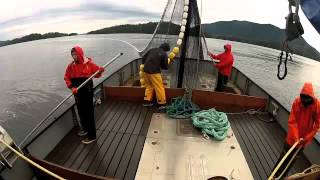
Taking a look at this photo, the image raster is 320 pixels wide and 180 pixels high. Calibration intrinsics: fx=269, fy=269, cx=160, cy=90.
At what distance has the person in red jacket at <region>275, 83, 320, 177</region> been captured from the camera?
3326mm

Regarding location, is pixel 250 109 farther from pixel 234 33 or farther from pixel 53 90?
pixel 234 33

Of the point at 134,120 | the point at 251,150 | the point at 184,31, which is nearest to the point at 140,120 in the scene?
the point at 134,120

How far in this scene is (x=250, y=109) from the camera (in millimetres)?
6160

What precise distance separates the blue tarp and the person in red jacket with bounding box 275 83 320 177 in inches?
49.7

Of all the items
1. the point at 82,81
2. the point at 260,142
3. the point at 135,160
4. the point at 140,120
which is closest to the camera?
the point at 135,160

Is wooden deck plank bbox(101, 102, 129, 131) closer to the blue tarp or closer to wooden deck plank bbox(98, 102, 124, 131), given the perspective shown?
wooden deck plank bbox(98, 102, 124, 131)

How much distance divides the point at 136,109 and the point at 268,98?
9.93 ft

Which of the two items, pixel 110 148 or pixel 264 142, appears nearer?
pixel 110 148

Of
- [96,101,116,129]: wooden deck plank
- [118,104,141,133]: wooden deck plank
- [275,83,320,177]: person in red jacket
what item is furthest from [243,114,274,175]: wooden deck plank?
[96,101,116,129]: wooden deck plank

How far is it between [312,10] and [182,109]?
371 cm

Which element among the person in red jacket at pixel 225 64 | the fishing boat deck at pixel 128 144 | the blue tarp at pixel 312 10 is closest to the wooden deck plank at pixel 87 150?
the fishing boat deck at pixel 128 144

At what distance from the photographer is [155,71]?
577cm

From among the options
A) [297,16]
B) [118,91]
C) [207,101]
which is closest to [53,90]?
[118,91]

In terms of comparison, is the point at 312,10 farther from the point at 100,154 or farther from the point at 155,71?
the point at 155,71
